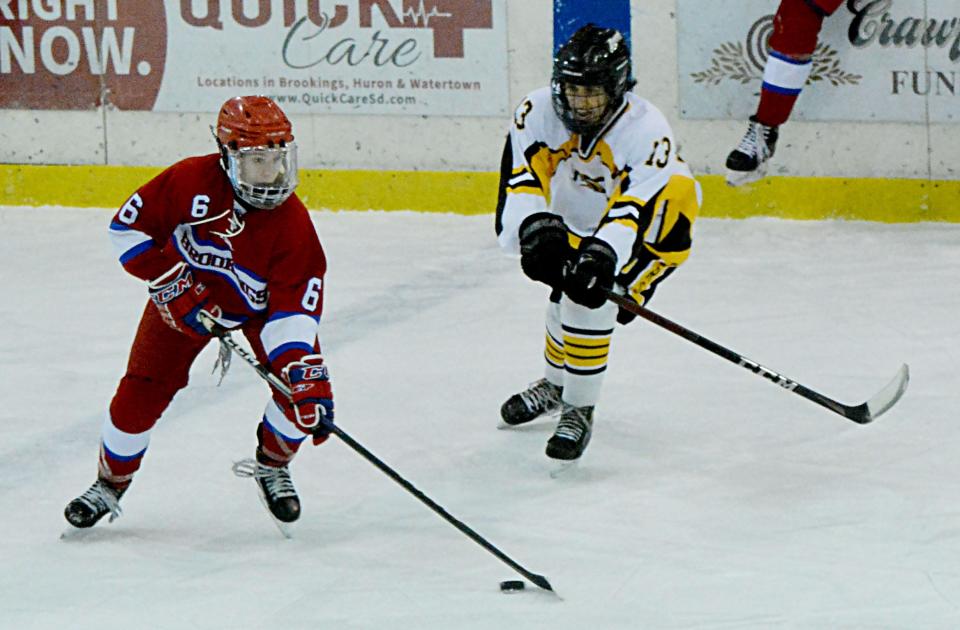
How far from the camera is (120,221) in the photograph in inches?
120

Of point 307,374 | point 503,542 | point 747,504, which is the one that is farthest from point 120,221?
point 747,504

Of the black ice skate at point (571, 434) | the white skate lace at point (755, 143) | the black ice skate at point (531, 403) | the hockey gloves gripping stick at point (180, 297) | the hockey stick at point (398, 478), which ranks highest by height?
the hockey gloves gripping stick at point (180, 297)

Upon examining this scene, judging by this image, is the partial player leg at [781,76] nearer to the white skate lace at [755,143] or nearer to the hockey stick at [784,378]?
the white skate lace at [755,143]

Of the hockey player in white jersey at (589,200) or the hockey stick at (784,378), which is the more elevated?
the hockey player in white jersey at (589,200)

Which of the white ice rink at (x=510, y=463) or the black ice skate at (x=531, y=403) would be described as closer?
the white ice rink at (x=510, y=463)

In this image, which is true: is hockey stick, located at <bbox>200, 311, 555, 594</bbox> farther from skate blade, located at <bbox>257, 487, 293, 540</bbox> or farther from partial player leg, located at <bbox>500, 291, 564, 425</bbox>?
partial player leg, located at <bbox>500, 291, 564, 425</bbox>

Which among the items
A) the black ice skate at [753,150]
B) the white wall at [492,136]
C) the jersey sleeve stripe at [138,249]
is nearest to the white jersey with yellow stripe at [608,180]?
the jersey sleeve stripe at [138,249]

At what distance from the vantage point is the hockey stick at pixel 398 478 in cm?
288

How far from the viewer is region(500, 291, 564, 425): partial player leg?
3924 millimetres

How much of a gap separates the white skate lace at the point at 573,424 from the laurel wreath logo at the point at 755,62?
8.15 ft

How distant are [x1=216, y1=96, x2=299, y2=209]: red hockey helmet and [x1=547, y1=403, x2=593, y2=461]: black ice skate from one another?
97cm

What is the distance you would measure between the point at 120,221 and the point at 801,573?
144cm

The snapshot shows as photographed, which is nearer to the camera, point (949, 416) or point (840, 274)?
point (949, 416)

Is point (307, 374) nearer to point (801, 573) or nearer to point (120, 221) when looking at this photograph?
point (120, 221)
